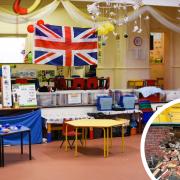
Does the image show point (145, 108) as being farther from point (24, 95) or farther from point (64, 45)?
point (24, 95)

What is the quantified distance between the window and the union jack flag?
4.77 metres

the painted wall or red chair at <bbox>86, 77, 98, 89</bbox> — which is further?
the painted wall

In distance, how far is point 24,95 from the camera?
8508mm

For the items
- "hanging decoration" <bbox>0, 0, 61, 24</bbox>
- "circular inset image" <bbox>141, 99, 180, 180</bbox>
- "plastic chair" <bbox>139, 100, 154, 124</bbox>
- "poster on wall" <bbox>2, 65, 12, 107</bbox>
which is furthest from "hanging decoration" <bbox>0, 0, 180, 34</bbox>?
"circular inset image" <bbox>141, 99, 180, 180</bbox>

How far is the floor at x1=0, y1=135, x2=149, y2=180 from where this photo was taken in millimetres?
5758

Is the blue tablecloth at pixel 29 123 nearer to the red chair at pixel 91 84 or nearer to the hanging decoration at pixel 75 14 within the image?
the red chair at pixel 91 84

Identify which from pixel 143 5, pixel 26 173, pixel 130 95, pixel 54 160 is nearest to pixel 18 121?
pixel 54 160

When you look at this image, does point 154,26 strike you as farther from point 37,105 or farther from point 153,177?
point 153,177

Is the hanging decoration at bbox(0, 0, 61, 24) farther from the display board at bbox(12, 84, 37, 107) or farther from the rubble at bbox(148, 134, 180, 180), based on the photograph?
the rubble at bbox(148, 134, 180, 180)

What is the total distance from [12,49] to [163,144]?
1198 cm

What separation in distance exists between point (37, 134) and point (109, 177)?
10.1ft

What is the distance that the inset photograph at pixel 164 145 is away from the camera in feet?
7.82

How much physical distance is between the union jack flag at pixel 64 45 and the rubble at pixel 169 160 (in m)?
6.94

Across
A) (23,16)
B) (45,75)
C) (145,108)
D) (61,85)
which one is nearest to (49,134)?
(61,85)
